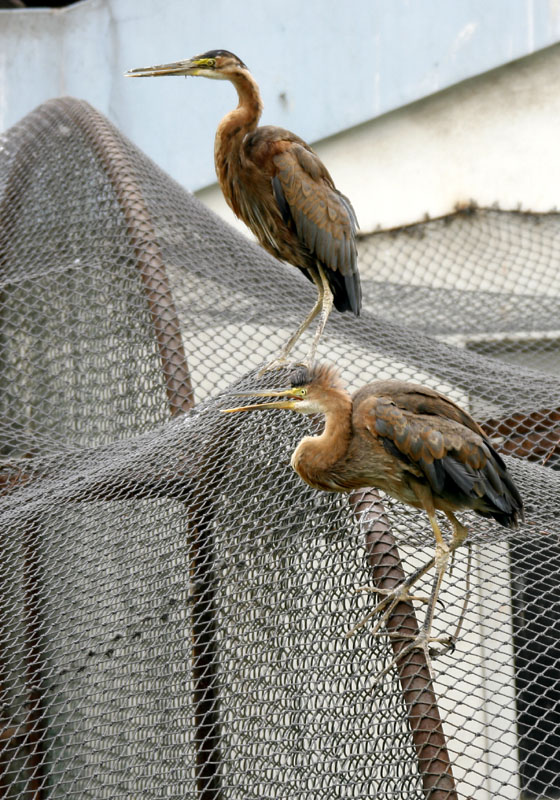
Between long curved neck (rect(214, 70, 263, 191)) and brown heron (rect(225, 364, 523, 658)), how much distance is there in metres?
1.08

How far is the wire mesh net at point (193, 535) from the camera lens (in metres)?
2.39

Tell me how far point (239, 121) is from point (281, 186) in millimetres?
260

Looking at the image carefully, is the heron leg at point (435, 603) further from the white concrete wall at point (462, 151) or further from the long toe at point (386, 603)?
the white concrete wall at point (462, 151)

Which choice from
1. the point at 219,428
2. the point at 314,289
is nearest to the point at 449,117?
the point at 314,289

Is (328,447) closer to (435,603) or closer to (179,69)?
(435,603)

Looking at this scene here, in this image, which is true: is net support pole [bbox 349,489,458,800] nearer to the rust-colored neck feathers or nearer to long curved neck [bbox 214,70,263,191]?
the rust-colored neck feathers

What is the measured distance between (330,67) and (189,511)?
4037 mm

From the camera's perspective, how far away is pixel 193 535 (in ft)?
9.36

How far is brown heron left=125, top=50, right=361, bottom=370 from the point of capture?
3215mm

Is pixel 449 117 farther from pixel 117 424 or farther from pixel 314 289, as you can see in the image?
pixel 117 424

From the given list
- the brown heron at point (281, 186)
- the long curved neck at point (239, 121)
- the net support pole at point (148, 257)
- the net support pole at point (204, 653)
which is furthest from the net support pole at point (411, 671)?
the long curved neck at point (239, 121)

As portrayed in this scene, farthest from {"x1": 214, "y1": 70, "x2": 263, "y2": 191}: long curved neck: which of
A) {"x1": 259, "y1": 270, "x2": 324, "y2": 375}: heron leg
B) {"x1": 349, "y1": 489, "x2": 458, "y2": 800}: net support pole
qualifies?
{"x1": 349, "y1": 489, "x2": 458, "y2": 800}: net support pole

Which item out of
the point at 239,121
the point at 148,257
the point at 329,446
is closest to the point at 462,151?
the point at 148,257

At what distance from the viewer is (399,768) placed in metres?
2.38
